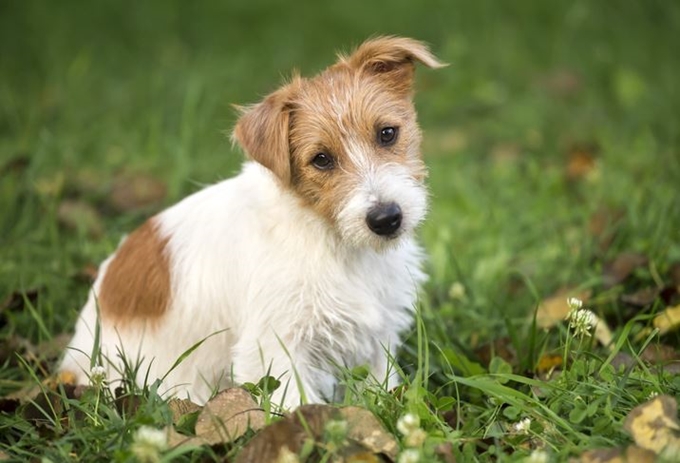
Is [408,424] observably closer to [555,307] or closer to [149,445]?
[149,445]

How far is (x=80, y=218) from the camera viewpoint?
19.8ft

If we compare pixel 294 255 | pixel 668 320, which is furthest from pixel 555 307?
pixel 294 255

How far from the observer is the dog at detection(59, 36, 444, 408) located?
3873 mm

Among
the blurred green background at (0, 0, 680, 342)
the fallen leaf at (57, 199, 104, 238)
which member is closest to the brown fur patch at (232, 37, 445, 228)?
the blurred green background at (0, 0, 680, 342)

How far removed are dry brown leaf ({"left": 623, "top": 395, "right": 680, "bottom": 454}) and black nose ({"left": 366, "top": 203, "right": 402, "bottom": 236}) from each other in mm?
1173

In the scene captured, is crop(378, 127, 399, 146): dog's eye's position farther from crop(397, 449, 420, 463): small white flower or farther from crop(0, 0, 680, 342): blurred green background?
crop(397, 449, 420, 463): small white flower

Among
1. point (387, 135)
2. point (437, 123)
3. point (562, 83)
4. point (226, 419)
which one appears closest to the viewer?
point (226, 419)

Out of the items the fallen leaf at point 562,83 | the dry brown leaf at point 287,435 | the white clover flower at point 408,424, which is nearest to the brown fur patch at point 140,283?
the dry brown leaf at point 287,435

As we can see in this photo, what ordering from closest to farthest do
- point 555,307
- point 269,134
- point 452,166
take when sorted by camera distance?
point 269,134
point 555,307
point 452,166

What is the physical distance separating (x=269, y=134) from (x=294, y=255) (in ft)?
1.74

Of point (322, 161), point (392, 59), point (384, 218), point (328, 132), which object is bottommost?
point (384, 218)

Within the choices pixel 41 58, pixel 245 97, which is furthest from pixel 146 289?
pixel 41 58

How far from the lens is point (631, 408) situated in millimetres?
3465

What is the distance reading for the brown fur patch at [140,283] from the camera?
4.20 m
